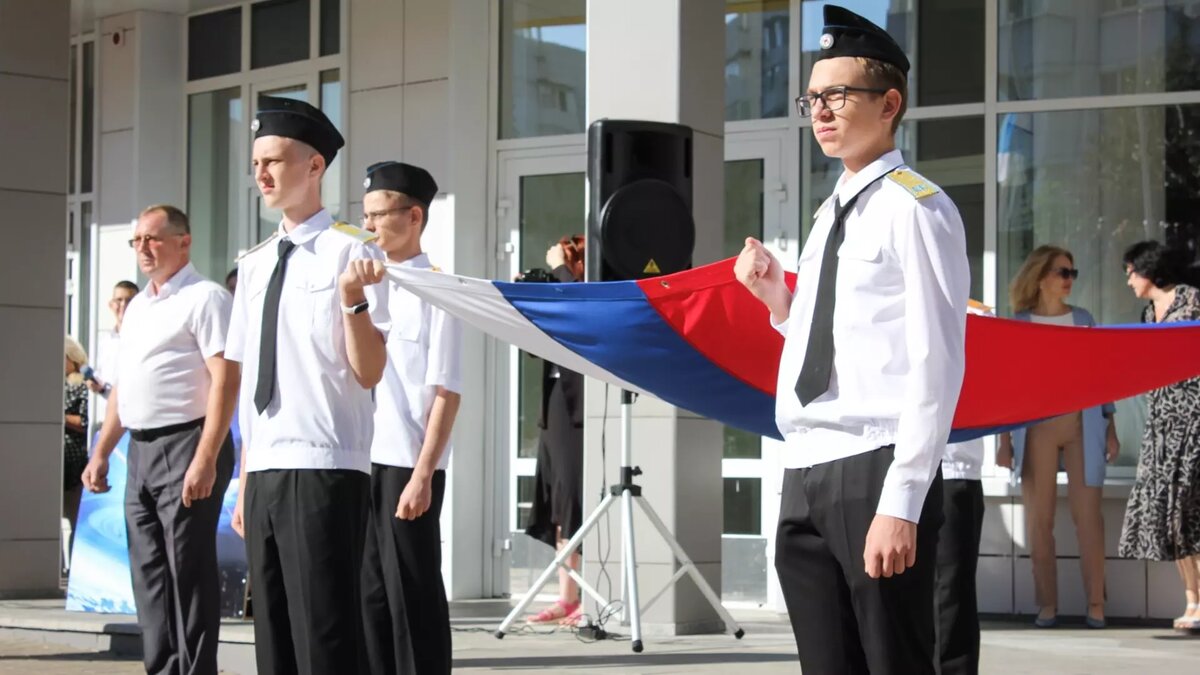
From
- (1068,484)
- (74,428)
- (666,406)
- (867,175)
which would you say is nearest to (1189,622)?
(1068,484)

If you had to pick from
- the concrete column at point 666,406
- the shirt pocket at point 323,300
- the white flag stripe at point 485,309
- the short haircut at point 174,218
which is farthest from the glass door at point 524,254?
the shirt pocket at point 323,300

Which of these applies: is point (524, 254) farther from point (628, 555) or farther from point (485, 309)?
point (485, 309)

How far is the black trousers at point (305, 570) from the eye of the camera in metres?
4.97

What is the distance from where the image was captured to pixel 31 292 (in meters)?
12.1

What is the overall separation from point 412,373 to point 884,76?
3.08 m

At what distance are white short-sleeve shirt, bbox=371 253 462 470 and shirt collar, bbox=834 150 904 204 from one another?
9.12 ft

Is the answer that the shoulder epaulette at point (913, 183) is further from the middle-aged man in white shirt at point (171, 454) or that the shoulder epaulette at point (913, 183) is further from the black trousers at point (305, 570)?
the middle-aged man in white shirt at point (171, 454)

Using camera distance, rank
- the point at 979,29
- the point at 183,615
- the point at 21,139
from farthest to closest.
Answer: the point at 21,139
the point at 979,29
the point at 183,615

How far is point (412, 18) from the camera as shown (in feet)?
42.2

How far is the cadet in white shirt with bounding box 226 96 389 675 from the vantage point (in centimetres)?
499

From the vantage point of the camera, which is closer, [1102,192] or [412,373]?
[412,373]

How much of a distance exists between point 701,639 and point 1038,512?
2548 mm

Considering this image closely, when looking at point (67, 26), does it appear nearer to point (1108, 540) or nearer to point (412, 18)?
point (412, 18)

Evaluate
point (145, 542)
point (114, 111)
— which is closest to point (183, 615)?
point (145, 542)
